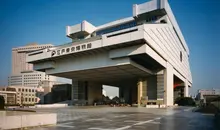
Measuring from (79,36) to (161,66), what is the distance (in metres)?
43.2

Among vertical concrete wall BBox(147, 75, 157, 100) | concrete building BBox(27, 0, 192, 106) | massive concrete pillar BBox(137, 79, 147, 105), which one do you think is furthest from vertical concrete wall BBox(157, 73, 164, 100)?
massive concrete pillar BBox(137, 79, 147, 105)

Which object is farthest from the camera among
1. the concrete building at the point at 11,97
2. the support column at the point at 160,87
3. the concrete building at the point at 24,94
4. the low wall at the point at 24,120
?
the concrete building at the point at 24,94

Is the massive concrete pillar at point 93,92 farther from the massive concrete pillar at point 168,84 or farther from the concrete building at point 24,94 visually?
the concrete building at point 24,94

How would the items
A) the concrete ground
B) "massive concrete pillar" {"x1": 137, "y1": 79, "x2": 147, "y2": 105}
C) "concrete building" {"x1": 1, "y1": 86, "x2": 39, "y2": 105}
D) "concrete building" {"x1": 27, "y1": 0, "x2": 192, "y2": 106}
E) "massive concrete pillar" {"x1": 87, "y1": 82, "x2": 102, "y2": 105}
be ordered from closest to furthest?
1. the concrete ground
2. "concrete building" {"x1": 27, "y1": 0, "x2": 192, "y2": 106}
3. "massive concrete pillar" {"x1": 137, "y1": 79, "x2": 147, "y2": 105}
4. "massive concrete pillar" {"x1": 87, "y1": 82, "x2": 102, "y2": 105}
5. "concrete building" {"x1": 1, "y1": 86, "x2": 39, "y2": 105}

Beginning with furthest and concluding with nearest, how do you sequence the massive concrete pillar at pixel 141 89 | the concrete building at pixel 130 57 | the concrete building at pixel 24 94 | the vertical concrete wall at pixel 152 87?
1. the concrete building at pixel 24 94
2. the massive concrete pillar at pixel 141 89
3. the vertical concrete wall at pixel 152 87
4. the concrete building at pixel 130 57

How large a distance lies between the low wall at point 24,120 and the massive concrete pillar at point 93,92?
201 feet

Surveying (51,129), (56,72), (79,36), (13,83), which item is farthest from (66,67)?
(13,83)

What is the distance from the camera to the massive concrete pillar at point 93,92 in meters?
75.8

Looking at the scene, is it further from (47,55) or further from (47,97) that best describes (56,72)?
(47,97)

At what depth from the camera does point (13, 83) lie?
179 m

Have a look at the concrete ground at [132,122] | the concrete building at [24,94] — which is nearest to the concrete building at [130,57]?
the concrete ground at [132,122]

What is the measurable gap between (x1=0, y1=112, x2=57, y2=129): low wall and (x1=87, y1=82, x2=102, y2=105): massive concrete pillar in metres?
61.4

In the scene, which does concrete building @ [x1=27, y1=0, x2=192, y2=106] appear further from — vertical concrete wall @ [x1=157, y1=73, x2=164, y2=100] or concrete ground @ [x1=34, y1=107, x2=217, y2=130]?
concrete ground @ [x1=34, y1=107, x2=217, y2=130]

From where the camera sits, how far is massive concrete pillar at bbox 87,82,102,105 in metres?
75.8
